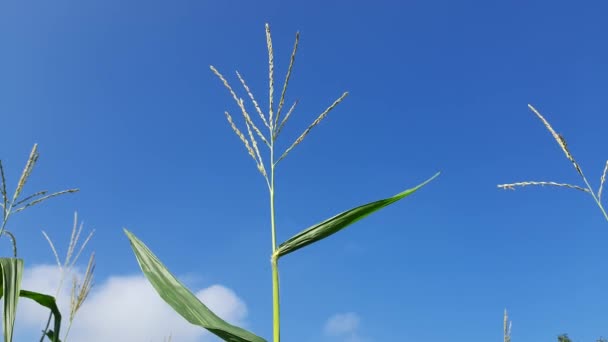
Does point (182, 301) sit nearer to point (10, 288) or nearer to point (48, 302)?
point (10, 288)

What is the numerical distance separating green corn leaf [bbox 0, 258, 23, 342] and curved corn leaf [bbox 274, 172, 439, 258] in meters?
1.20

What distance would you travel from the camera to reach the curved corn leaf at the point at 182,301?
1408mm

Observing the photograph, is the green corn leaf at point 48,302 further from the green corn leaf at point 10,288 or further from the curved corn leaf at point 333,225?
the curved corn leaf at point 333,225

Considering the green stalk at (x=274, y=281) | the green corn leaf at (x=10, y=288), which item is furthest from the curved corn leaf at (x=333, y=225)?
the green corn leaf at (x=10, y=288)

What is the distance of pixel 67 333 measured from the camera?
11.4 feet

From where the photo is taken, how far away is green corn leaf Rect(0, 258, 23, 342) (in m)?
1.98

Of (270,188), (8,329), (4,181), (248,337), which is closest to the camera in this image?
(248,337)

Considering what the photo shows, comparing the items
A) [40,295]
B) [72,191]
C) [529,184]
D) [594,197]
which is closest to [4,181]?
[72,191]

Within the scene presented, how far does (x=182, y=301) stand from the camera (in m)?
1.52

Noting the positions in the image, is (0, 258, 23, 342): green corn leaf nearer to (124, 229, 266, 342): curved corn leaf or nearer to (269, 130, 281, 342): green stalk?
(124, 229, 266, 342): curved corn leaf

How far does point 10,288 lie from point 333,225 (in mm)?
1341

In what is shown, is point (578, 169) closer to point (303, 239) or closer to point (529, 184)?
point (529, 184)

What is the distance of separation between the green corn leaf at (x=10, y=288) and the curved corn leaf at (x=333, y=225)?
3.92ft

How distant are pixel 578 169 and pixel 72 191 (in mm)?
2803
